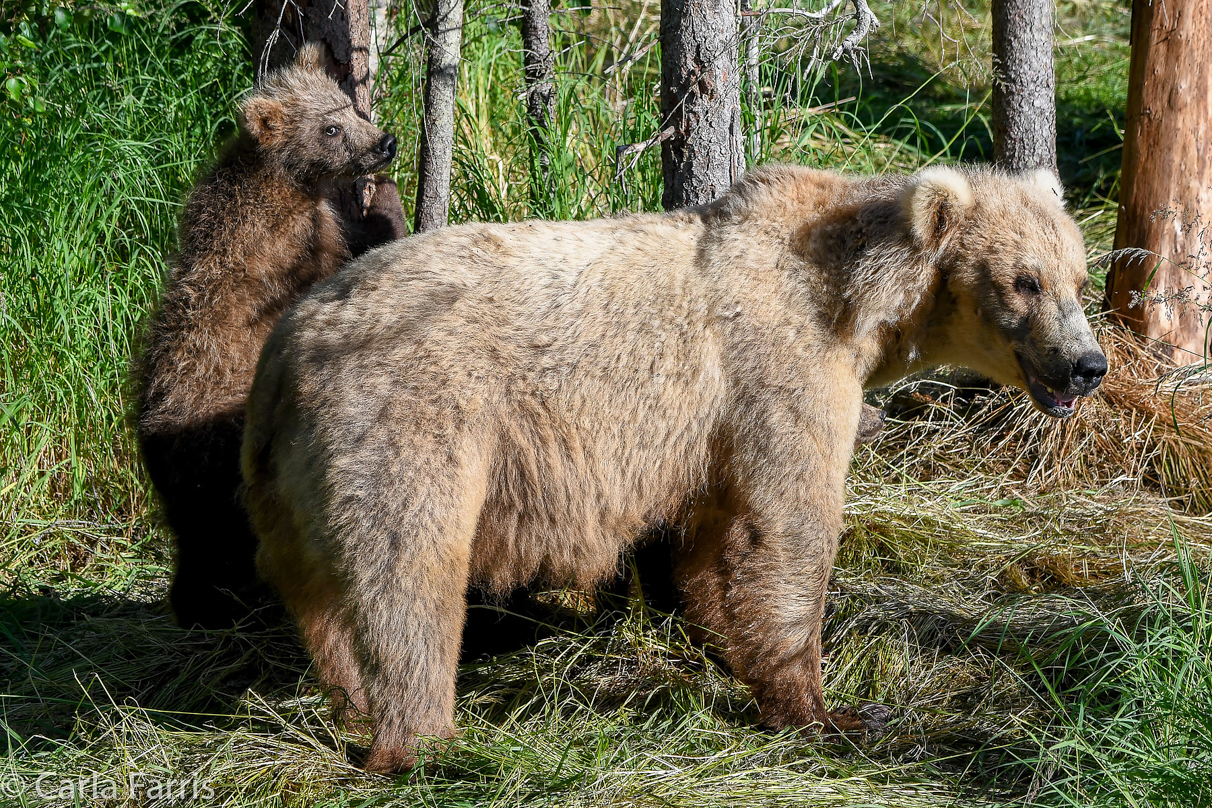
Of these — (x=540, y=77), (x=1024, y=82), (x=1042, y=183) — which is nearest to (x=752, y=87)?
(x=540, y=77)

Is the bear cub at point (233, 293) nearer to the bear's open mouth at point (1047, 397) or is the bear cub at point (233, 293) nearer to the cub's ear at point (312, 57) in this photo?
the cub's ear at point (312, 57)

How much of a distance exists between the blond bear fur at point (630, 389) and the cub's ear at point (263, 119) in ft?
5.09

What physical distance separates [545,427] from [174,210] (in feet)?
12.6

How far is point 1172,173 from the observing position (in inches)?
235

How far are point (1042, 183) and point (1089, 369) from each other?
80cm

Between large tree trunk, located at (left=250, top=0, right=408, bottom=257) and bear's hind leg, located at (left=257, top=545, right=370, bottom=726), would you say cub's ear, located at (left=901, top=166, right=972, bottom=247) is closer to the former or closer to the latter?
bear's hind leg, located at (left=257, top=545, right=370, bottom=726)

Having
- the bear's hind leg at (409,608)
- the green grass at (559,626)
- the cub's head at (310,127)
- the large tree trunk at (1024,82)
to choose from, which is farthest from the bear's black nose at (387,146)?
the large tree trunk at (1024,82)

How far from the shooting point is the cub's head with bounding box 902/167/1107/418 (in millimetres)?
3701

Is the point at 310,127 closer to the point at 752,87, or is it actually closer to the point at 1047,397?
the point at 752,87

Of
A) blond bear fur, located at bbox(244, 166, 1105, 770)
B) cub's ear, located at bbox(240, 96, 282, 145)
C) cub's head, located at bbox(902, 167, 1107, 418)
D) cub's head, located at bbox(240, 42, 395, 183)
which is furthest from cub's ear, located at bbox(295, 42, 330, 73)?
cub's head, located at bbox(902, 167, 1107, 418)

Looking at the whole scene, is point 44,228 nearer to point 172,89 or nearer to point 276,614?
point 172,89

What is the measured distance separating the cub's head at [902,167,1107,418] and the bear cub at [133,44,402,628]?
2624mm

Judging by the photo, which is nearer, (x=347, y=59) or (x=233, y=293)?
(x=233, y=293)

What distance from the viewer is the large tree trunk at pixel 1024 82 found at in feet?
19.4
